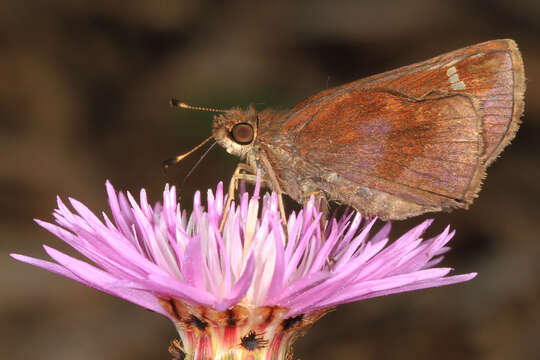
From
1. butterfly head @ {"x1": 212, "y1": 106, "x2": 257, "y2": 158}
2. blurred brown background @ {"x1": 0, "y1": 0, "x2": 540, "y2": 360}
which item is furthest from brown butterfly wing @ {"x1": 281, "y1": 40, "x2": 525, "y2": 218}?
blurred brown background @ {"x1": 0, "y1": 0, "x2": 540, "y2": 360}

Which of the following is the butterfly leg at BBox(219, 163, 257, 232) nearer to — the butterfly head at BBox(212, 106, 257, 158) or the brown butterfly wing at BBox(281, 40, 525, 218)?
the butterfly head at BBox(212, 106, 257, 158)

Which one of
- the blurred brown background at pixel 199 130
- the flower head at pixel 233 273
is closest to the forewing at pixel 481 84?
the flower head at pixel 233 273

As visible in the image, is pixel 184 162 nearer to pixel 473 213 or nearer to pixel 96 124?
pixel 96 124

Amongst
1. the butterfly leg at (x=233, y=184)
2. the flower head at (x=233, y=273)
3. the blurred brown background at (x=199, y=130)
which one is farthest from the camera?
the blurred brown background at (x=199, y=130)

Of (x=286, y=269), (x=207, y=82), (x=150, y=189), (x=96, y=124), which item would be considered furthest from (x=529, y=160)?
(x=286, y=269)

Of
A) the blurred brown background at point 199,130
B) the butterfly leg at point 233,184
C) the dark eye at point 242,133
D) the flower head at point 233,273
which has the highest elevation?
the blurred brown background at point 199,130

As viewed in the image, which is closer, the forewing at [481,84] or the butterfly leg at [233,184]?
the butterfly leg at [233,184]

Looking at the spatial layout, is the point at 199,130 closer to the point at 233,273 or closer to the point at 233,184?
the point at 233,184

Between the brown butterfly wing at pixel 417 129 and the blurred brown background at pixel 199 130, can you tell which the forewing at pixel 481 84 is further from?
the blurred brown background at pixel 199 130
